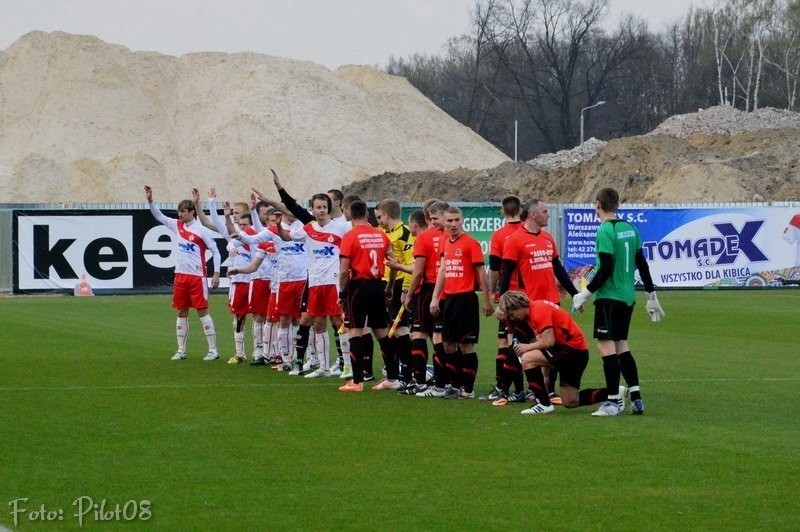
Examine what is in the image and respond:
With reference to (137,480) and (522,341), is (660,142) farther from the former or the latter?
(137,480)

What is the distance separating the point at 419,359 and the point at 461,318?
1.20 m

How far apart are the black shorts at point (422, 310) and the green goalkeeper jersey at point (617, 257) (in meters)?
2.62

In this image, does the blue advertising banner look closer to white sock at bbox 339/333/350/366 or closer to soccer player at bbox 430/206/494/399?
white sock at bbox 339/333/350/366

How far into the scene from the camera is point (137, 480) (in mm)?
8500

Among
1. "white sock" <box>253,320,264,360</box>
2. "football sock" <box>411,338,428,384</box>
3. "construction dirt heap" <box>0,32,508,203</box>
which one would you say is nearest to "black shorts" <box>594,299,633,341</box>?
"football sock" <box>411,338,428,384</box>

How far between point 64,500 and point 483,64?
95.2m

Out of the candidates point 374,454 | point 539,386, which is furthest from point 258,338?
point 374,454

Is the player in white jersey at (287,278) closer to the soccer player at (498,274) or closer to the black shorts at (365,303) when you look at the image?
the black shorts at (365,303)

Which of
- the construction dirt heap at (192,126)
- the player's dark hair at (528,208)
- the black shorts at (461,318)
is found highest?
the construction dirt heap at (192,126)

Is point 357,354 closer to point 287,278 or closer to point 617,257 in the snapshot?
point 287,278

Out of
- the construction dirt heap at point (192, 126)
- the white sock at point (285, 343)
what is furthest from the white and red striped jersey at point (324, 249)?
the construction dirt heap at point (192, 126)

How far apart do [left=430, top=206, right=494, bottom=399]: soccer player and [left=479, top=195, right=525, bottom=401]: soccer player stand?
0.45ft

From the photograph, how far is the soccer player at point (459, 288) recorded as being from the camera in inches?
508

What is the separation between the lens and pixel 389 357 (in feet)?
46.5
